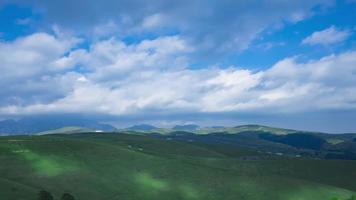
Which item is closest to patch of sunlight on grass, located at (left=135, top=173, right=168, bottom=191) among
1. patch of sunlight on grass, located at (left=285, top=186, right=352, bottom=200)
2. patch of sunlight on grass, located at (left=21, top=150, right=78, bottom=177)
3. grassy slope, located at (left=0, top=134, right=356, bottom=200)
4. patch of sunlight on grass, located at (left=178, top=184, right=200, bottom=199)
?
grassy slope, located at (left=0, top=134, right=356, bottom=200)

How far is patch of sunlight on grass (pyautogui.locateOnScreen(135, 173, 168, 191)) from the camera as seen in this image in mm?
125119

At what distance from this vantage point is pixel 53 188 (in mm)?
111812

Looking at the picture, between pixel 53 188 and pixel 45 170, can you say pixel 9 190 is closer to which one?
pixel 53 188

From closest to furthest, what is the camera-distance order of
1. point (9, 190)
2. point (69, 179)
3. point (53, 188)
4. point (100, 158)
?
1. point (9, 190)
2. point (53, 188)
3. point (69, 179)
4. point (100, 158)

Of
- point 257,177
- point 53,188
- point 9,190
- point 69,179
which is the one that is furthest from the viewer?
point 257,177

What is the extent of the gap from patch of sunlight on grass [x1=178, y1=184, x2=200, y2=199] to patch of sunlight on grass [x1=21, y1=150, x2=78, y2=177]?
3520cm

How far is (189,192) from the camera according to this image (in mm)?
122625

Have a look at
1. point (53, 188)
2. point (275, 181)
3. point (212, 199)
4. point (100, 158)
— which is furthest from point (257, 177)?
point (53, 188)

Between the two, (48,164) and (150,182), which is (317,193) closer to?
(150,182)

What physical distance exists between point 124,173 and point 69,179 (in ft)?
67.1

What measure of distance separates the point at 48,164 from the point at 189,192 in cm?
4816

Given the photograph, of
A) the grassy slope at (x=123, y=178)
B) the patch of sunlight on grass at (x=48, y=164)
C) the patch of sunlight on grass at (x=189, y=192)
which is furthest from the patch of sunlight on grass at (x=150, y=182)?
the patch of sunlight on grass at (x=48, y=164)

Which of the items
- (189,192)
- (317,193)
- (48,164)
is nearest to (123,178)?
(189,192)

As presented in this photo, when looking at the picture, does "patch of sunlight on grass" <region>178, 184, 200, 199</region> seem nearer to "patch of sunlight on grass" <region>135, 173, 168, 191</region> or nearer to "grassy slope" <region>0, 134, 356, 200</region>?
"grassy slope" <region>0, 134, 356, 200</region>
